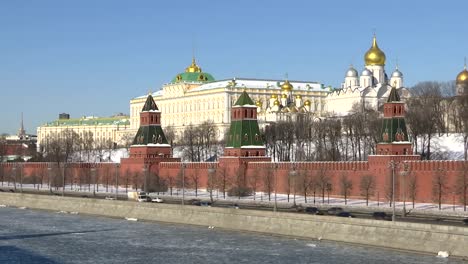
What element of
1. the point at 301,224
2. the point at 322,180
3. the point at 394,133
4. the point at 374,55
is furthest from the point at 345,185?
the point at 374,55

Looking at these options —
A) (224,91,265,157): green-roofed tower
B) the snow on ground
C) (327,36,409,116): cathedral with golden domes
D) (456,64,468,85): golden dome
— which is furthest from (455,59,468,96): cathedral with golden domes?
the snow on ground

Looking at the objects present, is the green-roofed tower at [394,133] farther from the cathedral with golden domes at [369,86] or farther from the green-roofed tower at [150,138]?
the cathedral with golden domes at [369,86]

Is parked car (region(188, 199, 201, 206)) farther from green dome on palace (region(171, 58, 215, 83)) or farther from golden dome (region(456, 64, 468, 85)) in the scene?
green dome on palace (region(171, 58, 215, 83))

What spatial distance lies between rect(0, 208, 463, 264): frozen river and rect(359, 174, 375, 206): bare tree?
12.5 metres

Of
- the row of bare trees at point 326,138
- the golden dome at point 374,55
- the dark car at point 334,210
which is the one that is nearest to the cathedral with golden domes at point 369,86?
the golden dome at point 374,55

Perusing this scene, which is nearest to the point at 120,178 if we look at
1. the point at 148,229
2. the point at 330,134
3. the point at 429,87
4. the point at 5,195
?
the point at 5,195

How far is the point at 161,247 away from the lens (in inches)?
1575

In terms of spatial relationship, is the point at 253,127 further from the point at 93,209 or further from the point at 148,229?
the point at 148,229

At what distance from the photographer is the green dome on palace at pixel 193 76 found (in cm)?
13925

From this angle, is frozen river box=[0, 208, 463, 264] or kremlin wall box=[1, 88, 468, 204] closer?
frozen river box=[0, 208, 463, 264]

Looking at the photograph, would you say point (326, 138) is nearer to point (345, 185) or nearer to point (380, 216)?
point (345, 185)

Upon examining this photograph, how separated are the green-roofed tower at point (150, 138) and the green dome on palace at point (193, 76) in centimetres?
6530

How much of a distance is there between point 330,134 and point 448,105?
11.2 metres

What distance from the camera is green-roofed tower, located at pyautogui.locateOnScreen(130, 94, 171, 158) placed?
240 feet
